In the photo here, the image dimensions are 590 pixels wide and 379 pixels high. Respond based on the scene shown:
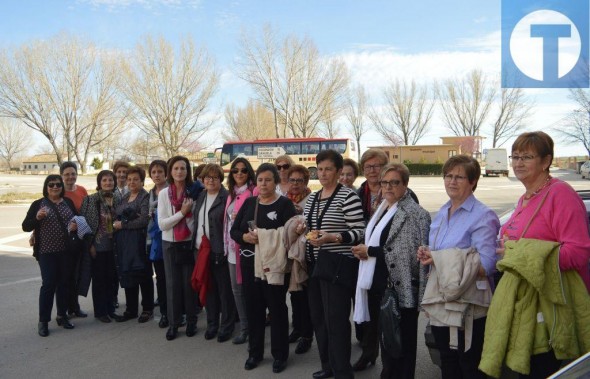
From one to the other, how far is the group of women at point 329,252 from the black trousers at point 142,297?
18 millimetres

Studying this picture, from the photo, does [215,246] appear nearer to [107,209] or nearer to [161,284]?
[161,284]

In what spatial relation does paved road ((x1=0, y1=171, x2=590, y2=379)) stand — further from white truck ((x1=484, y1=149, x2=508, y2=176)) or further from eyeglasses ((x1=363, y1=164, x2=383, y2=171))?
white truck ((x1=484, y1=149, x2=508, y2=176))

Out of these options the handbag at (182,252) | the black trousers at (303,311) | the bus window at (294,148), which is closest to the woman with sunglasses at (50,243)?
the handbag at (182,252)

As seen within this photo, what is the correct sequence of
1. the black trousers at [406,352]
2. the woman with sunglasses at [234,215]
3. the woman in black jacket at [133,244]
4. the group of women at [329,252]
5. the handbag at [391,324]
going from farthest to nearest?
1. the woman in black jacket at [133,244]
2. the woman with sunglasses at [234,215]
3. the black trousers at [406,352]
4. the handbag at [391,324]
5. the group of women at [329,252]

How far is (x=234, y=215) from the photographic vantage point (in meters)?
4.88

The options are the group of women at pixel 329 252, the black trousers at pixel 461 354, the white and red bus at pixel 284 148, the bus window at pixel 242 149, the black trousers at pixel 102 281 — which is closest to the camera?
the group of women at pixel 329 252

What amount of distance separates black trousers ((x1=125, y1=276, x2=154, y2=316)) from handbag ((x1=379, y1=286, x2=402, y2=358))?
3.54 m

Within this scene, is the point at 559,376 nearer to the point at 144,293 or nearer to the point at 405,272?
the point at 405,272

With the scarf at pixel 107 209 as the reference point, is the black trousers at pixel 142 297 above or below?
below

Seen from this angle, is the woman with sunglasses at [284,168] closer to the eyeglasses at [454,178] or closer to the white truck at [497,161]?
the eyeglasses at [454,178]

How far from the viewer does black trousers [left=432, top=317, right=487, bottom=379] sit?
306 centimetres

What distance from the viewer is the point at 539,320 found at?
2635mm

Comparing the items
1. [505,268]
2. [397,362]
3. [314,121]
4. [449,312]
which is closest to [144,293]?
[397,362]

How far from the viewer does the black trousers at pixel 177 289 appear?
17.5ft
